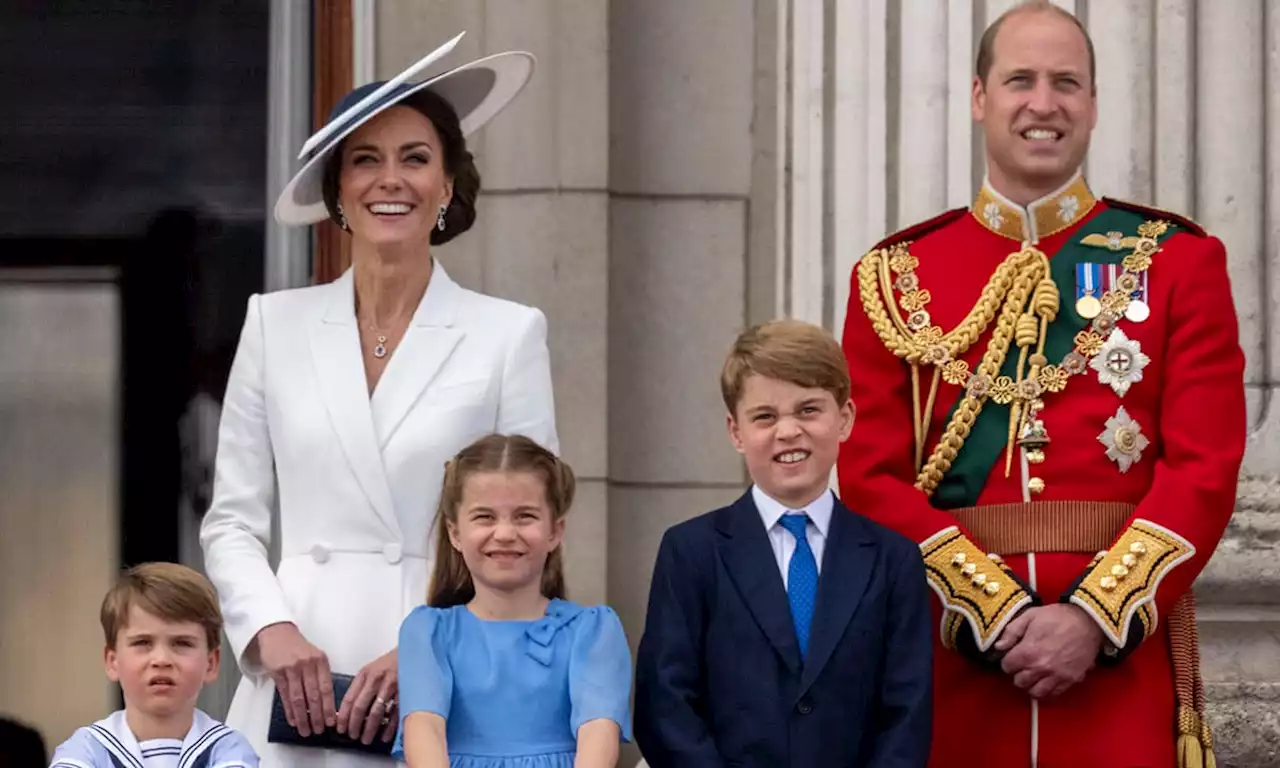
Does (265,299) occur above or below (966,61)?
below

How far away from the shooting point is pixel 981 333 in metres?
4.10

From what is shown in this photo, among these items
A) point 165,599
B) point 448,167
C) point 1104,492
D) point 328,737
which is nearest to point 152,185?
point 448,167

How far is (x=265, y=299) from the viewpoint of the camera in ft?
14.0

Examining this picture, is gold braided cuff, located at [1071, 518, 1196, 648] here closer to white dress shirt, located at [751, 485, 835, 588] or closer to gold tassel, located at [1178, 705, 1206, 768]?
gold tassel, located at [1178, 705, 1206, 768]

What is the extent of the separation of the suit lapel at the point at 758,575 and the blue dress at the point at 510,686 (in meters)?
0.24

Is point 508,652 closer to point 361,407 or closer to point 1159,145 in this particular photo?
point 361,407

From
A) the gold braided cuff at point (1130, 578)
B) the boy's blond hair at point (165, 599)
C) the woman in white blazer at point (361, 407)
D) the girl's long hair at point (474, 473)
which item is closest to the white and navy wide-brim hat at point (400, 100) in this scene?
the woman in white blazer at point (361, 407)

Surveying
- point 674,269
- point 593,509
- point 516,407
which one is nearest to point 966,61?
point 674,269

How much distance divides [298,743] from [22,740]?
2010mm

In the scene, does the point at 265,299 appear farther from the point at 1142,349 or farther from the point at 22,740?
the point at 22,740

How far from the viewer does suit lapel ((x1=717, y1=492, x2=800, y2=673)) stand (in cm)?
379

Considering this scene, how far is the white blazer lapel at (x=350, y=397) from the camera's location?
409 centimetres

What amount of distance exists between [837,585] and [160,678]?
→ 1096mm

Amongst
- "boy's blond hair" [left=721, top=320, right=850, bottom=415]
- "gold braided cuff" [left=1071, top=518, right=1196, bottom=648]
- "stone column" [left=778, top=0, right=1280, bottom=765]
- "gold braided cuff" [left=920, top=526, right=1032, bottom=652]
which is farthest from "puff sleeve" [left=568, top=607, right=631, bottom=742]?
"stone column" [left=778, top=0, right=1280, bottom=765]
